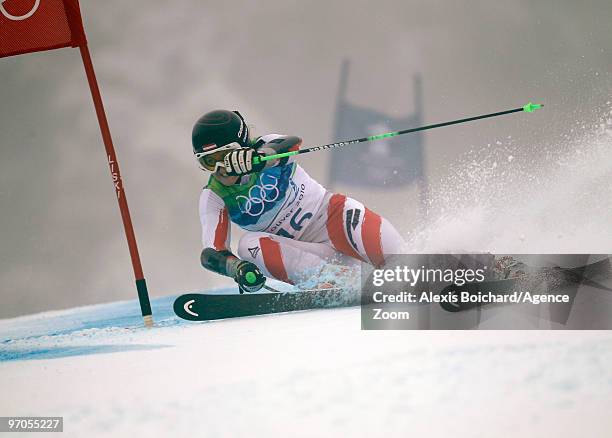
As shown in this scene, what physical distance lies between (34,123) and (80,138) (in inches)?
9.1

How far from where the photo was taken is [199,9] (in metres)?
2.94

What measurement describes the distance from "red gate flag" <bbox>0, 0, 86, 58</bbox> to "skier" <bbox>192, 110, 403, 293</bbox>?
0.69 m

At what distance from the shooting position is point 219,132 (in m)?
2.59

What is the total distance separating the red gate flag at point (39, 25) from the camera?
2.79m

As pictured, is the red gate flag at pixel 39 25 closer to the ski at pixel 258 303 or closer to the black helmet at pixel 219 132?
the black helmet at pixel 219 132

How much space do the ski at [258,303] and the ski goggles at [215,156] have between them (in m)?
0.49

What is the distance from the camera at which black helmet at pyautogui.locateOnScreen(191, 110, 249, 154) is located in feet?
8.46

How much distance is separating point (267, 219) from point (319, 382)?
0.75 meters

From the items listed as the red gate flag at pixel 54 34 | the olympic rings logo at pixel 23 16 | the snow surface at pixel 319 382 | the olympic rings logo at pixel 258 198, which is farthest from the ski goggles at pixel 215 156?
the olympic rings logo at pixel 23 16

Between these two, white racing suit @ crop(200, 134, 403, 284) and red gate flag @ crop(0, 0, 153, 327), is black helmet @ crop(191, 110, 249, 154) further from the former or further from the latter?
red gate flag @ crop(0, 0, 153, 327)

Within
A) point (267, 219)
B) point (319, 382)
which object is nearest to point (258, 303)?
point (267, 219)

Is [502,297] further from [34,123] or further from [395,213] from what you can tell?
[34,123]

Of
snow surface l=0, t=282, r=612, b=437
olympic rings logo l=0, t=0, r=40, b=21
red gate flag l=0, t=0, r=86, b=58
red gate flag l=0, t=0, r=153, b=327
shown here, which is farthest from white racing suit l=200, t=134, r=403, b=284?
olympic rings logo l=0, t=0, r=40, b=21

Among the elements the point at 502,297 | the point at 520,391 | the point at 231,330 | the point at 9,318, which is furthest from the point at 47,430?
the point at 502,297
